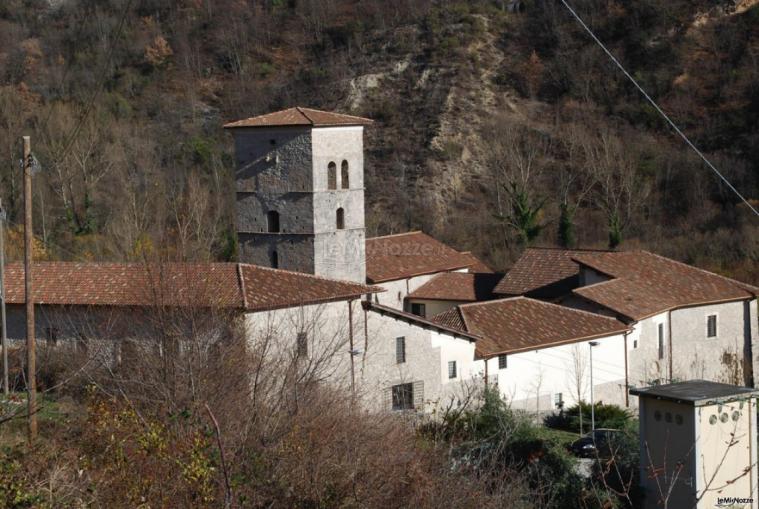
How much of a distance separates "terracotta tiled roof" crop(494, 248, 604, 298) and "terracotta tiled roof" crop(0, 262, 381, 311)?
9.72 m

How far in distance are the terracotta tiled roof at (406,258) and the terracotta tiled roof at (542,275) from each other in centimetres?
277

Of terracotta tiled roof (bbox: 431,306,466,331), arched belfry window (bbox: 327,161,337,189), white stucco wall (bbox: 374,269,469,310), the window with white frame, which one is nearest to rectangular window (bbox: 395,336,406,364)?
terracotta tiled roof (bbox: 431,306,466,331)

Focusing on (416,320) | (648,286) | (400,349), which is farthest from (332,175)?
(648,286)

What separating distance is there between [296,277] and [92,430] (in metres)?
13.3

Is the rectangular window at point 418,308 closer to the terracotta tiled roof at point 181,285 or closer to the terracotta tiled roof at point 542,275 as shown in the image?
the terracotta tiled roof at point 542,275

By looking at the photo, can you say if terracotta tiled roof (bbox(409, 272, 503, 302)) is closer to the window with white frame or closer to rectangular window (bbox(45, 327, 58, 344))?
the window with white frame

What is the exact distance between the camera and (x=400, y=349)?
2925 centimetres

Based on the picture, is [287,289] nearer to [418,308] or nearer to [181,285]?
[181,285]

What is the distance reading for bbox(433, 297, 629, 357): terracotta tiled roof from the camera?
30750mm

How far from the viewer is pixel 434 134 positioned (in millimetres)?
59781

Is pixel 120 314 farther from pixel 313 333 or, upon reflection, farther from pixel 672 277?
pixel 672 277

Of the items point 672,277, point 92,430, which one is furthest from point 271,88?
point 92,430

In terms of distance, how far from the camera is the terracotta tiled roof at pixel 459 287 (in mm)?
38219

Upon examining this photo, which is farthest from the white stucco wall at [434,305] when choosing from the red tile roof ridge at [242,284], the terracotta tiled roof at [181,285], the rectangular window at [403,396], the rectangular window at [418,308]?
the red tile roof ridge at [242,284]
